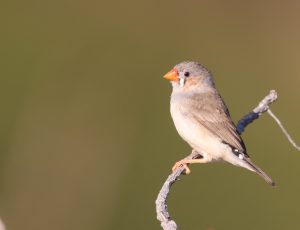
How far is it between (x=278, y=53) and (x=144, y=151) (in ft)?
8.89

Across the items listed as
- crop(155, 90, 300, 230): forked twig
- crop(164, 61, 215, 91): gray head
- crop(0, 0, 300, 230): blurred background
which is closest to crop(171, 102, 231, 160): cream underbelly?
crop(155, 90, 300, 230): forked twig

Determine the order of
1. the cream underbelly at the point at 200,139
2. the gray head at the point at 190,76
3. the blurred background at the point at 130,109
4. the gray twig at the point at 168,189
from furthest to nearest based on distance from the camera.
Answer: the blurred background at the point at 130,109 < the gray head at the point at 190,76 < the cream underbelly at the point at 200,139 < the gray twig at the point at 168,189

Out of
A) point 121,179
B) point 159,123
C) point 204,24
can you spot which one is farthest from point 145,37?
point 121,179

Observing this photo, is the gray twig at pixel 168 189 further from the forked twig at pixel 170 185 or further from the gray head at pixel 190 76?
the gray head at pixel 190 76

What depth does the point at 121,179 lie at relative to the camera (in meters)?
7.47

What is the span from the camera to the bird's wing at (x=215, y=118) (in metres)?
5.25

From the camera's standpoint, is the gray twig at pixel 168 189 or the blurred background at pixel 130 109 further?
the blurred background at pixel 130 109

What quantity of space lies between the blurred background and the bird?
1.31 meters

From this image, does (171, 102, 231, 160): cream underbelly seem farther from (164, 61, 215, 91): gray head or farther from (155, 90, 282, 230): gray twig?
(164, 61, 215, 91): gray head

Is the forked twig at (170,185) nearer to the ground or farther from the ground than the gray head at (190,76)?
nearer to the ground

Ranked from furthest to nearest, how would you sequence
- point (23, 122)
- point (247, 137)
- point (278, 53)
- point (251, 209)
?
point (278, 53) → point (247, 137) → point (23, 122) → point (251, 209)

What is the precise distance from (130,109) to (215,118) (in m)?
3.43

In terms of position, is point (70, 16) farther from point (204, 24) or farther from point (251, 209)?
point (251, 209)

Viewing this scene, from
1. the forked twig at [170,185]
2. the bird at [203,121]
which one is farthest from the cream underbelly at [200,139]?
the forked twig at [170,185]
